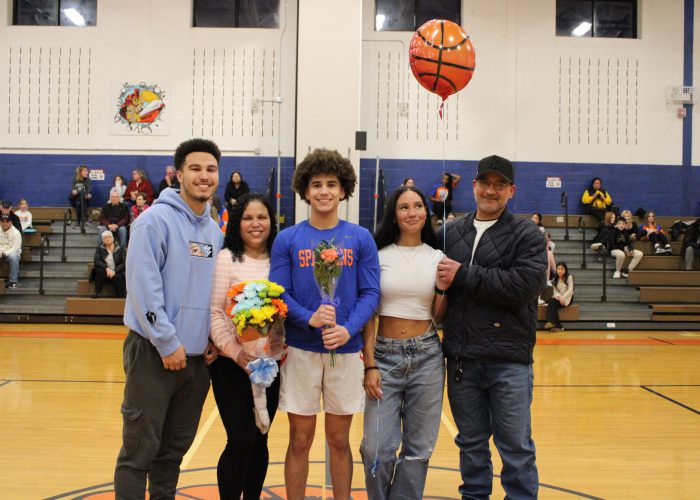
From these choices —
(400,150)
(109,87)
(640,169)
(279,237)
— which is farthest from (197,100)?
(279,237)

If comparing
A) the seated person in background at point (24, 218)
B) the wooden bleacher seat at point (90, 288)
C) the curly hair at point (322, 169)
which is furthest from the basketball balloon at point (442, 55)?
the seated person in background at point (24, 218)

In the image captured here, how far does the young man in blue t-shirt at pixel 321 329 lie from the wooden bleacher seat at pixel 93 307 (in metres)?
8.13

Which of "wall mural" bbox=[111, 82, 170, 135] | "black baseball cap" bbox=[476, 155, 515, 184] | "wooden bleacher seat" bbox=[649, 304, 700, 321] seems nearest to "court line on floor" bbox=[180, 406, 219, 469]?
"black baseball cap" bbox=[476, 155, 515, 184]

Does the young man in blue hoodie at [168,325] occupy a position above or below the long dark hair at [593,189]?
below

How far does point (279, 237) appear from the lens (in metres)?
2.86

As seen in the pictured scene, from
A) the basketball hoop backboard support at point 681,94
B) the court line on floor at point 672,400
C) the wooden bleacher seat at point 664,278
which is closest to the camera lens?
the court line on floor at point 672,400

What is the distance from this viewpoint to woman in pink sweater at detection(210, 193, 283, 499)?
9.27 feet

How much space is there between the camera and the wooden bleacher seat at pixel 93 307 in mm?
10242

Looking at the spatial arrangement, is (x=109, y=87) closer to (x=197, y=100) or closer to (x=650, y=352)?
(x=197, y=100)

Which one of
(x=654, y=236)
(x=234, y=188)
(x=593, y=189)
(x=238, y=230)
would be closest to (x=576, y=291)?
(x=654, y=236)

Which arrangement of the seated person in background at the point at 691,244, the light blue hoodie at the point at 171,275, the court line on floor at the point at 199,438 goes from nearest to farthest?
the light blue hoodie at the point at 171,275 → the court line on floor at the point at 199,438 → the seated person in background at the point at 691,244

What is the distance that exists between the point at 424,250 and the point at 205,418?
2747 mm

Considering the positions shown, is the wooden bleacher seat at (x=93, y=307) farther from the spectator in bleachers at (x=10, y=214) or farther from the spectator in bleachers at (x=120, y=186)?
the spectator in bleachers at (x=120, y=186)

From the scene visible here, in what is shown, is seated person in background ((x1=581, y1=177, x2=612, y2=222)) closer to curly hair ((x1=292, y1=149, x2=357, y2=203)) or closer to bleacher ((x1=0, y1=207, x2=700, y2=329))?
bleacher ((x1=0, y1=207, x2=700, y2=329))
